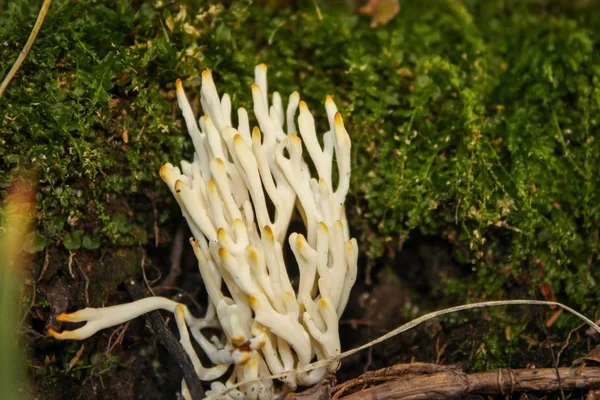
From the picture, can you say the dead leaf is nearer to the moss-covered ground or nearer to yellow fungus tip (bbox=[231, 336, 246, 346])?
the moss-covered ground

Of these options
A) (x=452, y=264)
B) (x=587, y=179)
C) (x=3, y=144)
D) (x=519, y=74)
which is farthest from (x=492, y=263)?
(x=3, y=144)

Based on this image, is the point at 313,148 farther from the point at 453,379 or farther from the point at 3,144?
the point at 3,144

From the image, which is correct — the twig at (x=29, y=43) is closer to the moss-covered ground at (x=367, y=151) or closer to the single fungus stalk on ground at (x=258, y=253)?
the moss-covered ground at (x=367, y=151)

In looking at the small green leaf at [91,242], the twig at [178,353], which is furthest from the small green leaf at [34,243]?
the twig at [178,353]

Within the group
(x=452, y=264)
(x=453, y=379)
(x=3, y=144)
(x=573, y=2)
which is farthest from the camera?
(x=573, y=2)

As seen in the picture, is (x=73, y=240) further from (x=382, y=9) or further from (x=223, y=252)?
(x=382, y=9)
